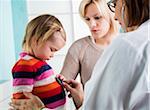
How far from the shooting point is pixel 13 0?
156 centimetres

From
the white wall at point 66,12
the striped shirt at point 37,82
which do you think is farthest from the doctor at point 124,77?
the white wall at point 66,12

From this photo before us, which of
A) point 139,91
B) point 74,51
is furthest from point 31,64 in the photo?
point 139,91

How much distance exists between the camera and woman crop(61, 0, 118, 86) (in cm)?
120

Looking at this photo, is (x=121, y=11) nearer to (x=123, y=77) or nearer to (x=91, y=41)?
(x=123, y=77)

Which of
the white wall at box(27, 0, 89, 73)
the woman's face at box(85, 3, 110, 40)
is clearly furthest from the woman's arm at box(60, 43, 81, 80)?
the white wall at box(27, 0, 89, 73)

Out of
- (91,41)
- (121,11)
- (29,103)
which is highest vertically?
(121,11)

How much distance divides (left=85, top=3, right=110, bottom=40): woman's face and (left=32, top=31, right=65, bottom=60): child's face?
0.24 metres

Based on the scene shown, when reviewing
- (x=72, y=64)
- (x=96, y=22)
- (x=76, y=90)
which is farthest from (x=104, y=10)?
(x=76, y=90)

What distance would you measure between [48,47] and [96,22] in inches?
12.7

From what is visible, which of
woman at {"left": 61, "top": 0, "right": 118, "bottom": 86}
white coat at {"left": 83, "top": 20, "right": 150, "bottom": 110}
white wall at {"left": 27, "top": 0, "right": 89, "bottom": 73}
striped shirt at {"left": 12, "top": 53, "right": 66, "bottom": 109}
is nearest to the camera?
white coat at {"left": 83, "top": 20, "right": 150, "bottom": 110}

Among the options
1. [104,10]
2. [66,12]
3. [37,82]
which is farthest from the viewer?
[66,12]

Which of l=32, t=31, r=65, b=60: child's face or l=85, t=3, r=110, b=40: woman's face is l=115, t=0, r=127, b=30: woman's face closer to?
l=32, t=31, r=65, b=60: child's face

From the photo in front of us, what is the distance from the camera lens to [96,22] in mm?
1249

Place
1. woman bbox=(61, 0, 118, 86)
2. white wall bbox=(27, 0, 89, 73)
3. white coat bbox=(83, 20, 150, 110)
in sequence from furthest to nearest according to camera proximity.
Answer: white wall bbox=(27, 0, 89, 73), woman bbox=(61, 0, 118, 86), white coat bbox=(83, 20, 150, 110)
